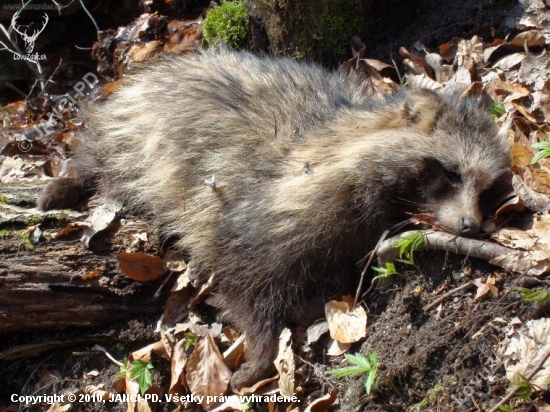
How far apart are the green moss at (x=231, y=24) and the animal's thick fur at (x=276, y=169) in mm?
1219

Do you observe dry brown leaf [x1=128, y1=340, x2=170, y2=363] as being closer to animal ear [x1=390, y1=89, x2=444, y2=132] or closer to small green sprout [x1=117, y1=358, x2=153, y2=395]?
small green sprout [x1=117, y1=358, x2=153, y2=395]

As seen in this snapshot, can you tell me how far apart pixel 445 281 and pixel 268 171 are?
1.28 metres

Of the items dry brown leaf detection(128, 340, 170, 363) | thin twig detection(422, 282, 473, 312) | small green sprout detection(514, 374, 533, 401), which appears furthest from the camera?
dry brown leaf detection(128, 340, 170, 363)

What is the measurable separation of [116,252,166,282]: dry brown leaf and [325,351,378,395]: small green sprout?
1676 millimetres

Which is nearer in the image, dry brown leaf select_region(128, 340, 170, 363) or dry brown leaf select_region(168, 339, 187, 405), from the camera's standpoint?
dry brown leaf select_region(168, 339, 187, 405)

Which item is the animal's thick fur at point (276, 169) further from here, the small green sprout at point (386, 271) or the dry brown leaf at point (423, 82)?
the dry brown leaf at point (423, 82)

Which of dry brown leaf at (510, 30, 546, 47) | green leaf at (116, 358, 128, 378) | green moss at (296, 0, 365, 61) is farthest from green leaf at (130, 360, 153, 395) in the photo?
dry brown leaf at (510, 30, 546, 47)

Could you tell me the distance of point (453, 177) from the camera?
352 centimetres

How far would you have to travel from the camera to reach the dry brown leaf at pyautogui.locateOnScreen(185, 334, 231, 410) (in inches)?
155

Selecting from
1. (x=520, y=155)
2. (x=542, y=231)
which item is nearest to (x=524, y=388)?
(x=542, y=231)

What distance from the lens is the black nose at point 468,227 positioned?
3273 millimetres

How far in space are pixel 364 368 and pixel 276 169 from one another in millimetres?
1373

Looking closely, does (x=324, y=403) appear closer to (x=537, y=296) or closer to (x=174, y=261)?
(x=537, y=296)

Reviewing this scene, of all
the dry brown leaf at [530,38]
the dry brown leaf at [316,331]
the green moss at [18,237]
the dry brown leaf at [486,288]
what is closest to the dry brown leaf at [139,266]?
the green moss at [18,237]
